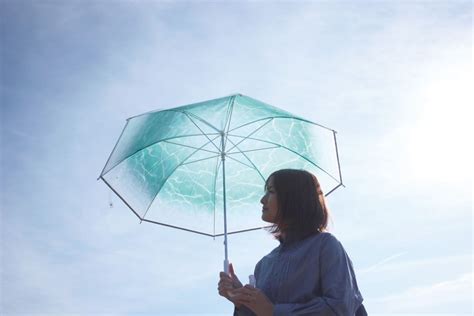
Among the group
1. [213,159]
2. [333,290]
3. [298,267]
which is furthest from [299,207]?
[213,159]

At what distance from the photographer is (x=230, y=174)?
5180 millimetres

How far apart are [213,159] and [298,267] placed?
2388 mm

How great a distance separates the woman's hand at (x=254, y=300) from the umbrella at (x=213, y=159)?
174cm

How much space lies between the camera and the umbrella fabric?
489 centimetres

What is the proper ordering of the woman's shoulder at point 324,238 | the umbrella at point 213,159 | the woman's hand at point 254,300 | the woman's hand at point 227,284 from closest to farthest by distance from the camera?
the woman's hand at point 254,300 → the woman's shoulder at point 324,238 → the woman's hand at point 227,284 → the umbrella at point 213,159

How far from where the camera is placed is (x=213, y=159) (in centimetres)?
535

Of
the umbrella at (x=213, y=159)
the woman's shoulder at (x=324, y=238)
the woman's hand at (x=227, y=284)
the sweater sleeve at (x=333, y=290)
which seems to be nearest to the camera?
the sweater sleeve at (x=333, y=290)

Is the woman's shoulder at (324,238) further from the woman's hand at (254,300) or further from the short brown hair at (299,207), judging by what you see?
the woman's hand at (254,300)

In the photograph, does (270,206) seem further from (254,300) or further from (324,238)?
(254,300)

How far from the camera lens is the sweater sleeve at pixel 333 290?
287 cm

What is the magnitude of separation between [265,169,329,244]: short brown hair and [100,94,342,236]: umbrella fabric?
1.47 meters

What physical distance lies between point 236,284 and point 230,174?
1.98m

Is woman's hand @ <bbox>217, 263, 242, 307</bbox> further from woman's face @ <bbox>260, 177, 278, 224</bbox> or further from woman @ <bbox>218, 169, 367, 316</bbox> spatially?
woman's face @ <bbox>260, 177, 278, 224</bbox>

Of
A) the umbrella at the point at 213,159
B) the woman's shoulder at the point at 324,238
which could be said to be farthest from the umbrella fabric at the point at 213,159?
the woman's shoulder at the point at 324,238
